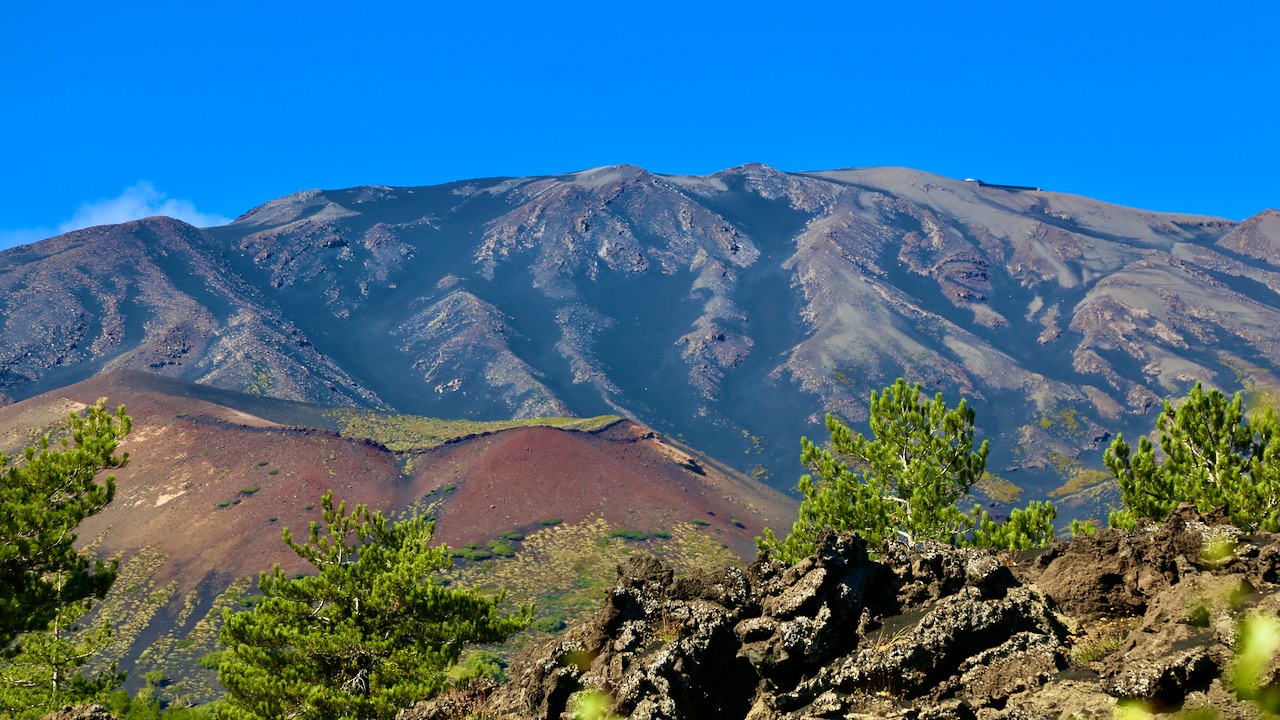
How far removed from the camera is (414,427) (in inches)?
4705

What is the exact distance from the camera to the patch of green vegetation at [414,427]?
10962 cm

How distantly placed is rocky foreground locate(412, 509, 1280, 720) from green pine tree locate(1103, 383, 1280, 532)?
9.32m

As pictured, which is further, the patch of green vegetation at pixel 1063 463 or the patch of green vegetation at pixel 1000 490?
the patch of green vegetation at pixel 1063 463

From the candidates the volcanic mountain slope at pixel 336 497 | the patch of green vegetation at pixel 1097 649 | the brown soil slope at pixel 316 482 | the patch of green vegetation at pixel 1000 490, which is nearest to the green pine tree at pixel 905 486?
the patch of green vegetation at pixel 1097 649

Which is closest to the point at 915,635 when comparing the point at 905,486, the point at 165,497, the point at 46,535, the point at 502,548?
the point at 46,535

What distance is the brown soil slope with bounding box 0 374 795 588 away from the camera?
3216 inches

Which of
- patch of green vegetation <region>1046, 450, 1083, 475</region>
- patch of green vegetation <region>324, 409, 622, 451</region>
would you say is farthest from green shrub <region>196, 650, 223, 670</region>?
patch of green vegetation <region>1046, 450, 1083, 475</region>

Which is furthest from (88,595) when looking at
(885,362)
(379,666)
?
(885,362)

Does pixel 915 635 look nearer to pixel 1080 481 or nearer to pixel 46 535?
pixel 46 535

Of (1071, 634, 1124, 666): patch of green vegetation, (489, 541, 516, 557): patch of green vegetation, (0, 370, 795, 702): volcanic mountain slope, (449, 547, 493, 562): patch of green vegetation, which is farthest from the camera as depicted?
(489, 541, 516, 557): patch of green vegetation

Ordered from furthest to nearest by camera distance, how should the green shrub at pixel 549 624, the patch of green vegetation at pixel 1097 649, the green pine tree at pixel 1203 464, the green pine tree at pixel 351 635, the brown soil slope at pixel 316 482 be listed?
the brown soil slope at pixel 316 482 → the green shrub at pixel 549 624 → the green pine tree at pixel 1203 464 → the green pine tree at pixel 351 635 → the patch of green vegetation at pixel 1097 649

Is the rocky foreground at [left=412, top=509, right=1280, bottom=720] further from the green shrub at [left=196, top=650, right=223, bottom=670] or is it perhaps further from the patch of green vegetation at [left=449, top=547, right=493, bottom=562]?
the patch of green vegetation at [left=449, top=547, right=493, bottom=562]

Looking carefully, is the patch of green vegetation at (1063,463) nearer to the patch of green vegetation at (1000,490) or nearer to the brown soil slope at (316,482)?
the patch of green vegetation at (1000,490)

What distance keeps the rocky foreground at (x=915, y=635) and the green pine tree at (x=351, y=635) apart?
4.47m
